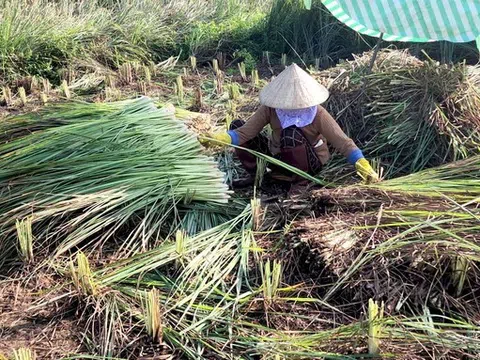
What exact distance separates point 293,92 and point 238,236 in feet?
2.81

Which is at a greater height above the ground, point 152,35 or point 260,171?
point 152,35

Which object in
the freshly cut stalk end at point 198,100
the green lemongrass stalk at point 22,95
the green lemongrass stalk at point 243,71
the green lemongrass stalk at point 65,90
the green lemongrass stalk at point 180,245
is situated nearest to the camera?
the green lemongrass stalk at point 180,245

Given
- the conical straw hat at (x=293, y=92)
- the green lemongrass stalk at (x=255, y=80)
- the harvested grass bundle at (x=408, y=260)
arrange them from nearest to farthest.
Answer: the harvested grass bundle at (x=408, y=260), the conical straw hat at (x=293, y=92), the green lemongrass stalk at (x=255, y=80)

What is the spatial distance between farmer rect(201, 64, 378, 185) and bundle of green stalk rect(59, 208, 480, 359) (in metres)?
0.71

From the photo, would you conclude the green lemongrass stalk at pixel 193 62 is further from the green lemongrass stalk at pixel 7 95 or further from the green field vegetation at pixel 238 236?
the green lemongrass stalk at pixel 7 95

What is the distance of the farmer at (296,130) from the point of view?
3.21 metres

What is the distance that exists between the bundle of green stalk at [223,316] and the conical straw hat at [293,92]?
810 mm

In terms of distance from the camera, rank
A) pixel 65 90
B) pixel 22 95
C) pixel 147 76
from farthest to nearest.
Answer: pixel 147 76
pixel 65 90
pixel 22 95

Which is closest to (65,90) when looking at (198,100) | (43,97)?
(43,97)

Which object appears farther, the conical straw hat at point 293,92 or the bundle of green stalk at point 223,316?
the conical straw hat at point 293,92

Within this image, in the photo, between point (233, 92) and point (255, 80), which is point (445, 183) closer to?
point (233, 92)

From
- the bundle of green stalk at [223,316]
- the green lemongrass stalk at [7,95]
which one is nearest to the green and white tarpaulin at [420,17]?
the bundle of green stalk at [223,316]

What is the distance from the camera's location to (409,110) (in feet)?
12.2

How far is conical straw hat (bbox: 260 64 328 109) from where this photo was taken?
3.20 metres
